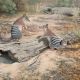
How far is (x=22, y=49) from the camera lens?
753 cm

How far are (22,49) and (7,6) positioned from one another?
6.18m

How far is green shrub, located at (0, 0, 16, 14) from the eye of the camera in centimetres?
1317

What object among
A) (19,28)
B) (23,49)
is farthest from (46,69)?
(19,28)

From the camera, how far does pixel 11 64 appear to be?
7207 mm

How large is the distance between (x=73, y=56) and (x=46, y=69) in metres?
1.20

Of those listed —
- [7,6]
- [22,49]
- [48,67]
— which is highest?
[7,6]

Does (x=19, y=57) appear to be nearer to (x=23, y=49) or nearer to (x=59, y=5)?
(x=23, y=49)

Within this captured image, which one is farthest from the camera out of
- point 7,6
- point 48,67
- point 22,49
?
point 7,6

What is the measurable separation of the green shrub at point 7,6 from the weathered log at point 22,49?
18.0 ft

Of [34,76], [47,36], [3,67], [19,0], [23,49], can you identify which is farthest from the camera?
[19,0]

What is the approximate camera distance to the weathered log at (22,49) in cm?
733

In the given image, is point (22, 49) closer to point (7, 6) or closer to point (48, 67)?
point (48, 67)

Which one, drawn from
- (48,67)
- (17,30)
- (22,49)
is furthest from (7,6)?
(48,67)

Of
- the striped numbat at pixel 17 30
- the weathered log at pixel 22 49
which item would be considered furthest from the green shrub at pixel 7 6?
the weathered log at pixel 22 49
